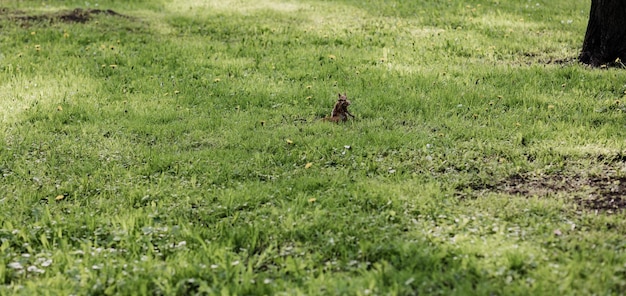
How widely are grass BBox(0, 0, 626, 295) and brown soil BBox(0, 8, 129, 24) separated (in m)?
0.64

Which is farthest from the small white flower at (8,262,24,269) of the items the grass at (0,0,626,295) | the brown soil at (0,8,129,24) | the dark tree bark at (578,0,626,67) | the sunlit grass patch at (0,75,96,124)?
the brown soil at (0,8,129,24)

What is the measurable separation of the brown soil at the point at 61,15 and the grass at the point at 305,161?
64 centimetres

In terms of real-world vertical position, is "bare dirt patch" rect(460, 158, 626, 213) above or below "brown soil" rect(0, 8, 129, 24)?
below

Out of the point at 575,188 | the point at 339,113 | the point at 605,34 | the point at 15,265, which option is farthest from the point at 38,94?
the point at 605,34

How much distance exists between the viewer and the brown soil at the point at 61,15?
10727 mm

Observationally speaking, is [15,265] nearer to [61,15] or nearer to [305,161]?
[305,161]

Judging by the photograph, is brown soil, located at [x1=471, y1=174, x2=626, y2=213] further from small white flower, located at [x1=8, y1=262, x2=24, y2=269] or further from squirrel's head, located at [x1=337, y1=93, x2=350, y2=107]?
small white flower, located at [x1=8, y1=262, x2=24, y2=269]

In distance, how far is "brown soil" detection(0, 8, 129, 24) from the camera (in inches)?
422

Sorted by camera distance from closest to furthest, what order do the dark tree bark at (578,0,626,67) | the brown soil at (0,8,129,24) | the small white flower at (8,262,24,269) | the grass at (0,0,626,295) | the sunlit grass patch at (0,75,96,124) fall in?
1. the grass at (0,0,626,295)
2. the small white flower at (8,262,24,269)
3. the sunlit grass patch at (0,75,96,124)
4. the dark tree bark at (578,0,626,67)
5. the brown soil at (0,8,129,24)

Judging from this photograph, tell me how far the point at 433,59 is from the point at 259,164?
4.01 metres

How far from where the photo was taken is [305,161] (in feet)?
18.0

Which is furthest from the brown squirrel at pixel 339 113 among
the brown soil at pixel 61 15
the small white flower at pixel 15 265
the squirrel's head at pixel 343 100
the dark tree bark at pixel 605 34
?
the brown soil at pixel 61 15

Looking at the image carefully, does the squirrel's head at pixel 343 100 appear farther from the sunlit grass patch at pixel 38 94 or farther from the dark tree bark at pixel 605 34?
the dark tree bark at pixel 605 34

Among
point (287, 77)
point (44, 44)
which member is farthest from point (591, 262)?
Answer: point (44, 44)
